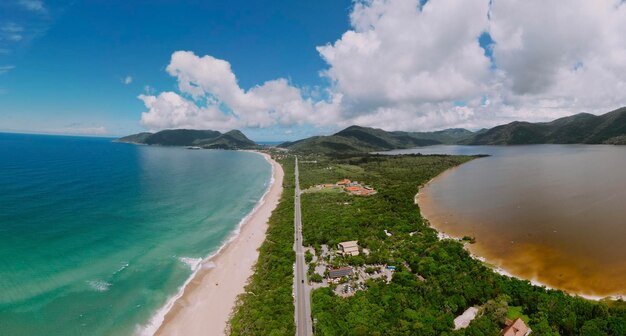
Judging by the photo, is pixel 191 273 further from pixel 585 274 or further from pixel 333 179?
pixel 333 179

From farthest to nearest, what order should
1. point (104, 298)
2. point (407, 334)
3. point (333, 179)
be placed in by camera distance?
point (333, 179) → point (104, 298) → point (407, 334)

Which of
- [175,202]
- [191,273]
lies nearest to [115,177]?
[175,202]

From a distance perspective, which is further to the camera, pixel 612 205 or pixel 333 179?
pixel 333 179

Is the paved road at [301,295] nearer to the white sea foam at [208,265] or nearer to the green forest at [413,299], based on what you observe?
the green forest at [413,299]

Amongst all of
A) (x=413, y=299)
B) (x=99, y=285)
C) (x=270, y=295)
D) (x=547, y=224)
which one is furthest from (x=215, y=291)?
(x=547, y=224)

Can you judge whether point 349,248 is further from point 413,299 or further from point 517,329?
point 517,329

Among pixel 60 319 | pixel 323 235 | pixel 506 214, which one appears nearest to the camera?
pixel 60 319
